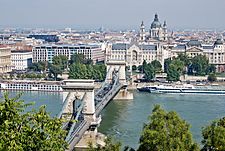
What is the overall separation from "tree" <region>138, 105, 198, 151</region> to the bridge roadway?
1.67 metres

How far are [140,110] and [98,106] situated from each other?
2725 mm

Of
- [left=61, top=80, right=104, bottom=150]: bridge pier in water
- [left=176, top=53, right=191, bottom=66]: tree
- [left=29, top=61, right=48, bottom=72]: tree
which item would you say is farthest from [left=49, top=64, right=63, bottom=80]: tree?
[left=61, top=80, right=104, bottom=150]: bridge pier in water

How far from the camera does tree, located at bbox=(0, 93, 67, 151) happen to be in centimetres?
395

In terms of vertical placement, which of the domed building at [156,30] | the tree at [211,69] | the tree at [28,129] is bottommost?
the tree at [211,69]

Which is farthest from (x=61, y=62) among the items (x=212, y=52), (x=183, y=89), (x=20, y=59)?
(x=212, y=52)

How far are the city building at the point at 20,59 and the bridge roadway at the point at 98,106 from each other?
11.0 metres

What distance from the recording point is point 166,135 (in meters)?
6.79

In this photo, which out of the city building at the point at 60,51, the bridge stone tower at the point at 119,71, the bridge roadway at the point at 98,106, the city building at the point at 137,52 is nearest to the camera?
the bridge roadway at the point at 98,106

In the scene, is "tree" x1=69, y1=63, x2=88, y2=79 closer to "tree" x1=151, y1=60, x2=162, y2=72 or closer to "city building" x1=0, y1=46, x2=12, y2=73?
"tree" x1=151, y1=60, x2=162, y2=72

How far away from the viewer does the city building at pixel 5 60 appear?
26311 mm

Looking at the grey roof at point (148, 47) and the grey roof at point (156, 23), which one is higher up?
the grey roof at point (156, 23)

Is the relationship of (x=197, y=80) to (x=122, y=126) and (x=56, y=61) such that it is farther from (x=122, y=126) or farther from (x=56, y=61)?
(x=122, y=126)

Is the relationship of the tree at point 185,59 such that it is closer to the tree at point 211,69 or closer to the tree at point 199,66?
the tree at point 199,66

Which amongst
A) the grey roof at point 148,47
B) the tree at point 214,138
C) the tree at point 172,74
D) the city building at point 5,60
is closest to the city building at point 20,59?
the city building at point 5,60
